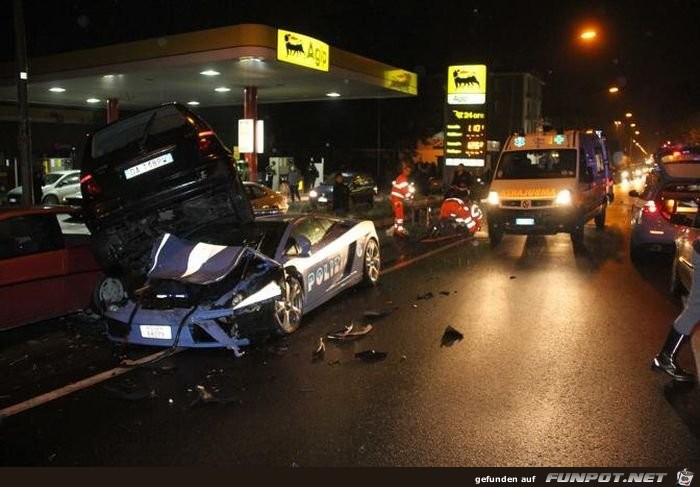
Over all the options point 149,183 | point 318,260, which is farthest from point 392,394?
point 149,183

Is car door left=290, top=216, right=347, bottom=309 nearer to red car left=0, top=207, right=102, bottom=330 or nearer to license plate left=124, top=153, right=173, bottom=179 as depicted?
license plate left=124, top=153, right=173, bottom=179

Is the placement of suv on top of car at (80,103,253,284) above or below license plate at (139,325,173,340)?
above

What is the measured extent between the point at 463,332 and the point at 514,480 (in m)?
3.57

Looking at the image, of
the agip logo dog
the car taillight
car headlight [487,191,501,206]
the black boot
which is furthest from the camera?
the agip logo dog

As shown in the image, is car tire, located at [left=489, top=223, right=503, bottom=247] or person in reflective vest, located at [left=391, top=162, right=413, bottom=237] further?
person in reflective vest, located at [left=391, top=162, right=413, bottom=237]

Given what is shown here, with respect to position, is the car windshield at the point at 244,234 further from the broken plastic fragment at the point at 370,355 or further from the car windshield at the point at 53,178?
the car windshield at the point at 53,178

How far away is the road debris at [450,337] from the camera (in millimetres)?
7110

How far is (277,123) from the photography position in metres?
53.2

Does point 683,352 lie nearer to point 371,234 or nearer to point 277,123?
point 371,234

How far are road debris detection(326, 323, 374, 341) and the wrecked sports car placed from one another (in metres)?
0.46

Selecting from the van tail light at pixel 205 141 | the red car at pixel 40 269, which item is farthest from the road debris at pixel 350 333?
the red car at pixel 40 269

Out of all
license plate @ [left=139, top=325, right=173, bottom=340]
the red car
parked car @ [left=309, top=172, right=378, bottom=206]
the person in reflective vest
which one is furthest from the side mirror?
parked car @ [left=309, top=172, right=378, bottom=206]

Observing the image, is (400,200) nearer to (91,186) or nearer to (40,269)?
(91,186)

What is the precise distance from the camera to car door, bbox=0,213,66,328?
24.7ft
